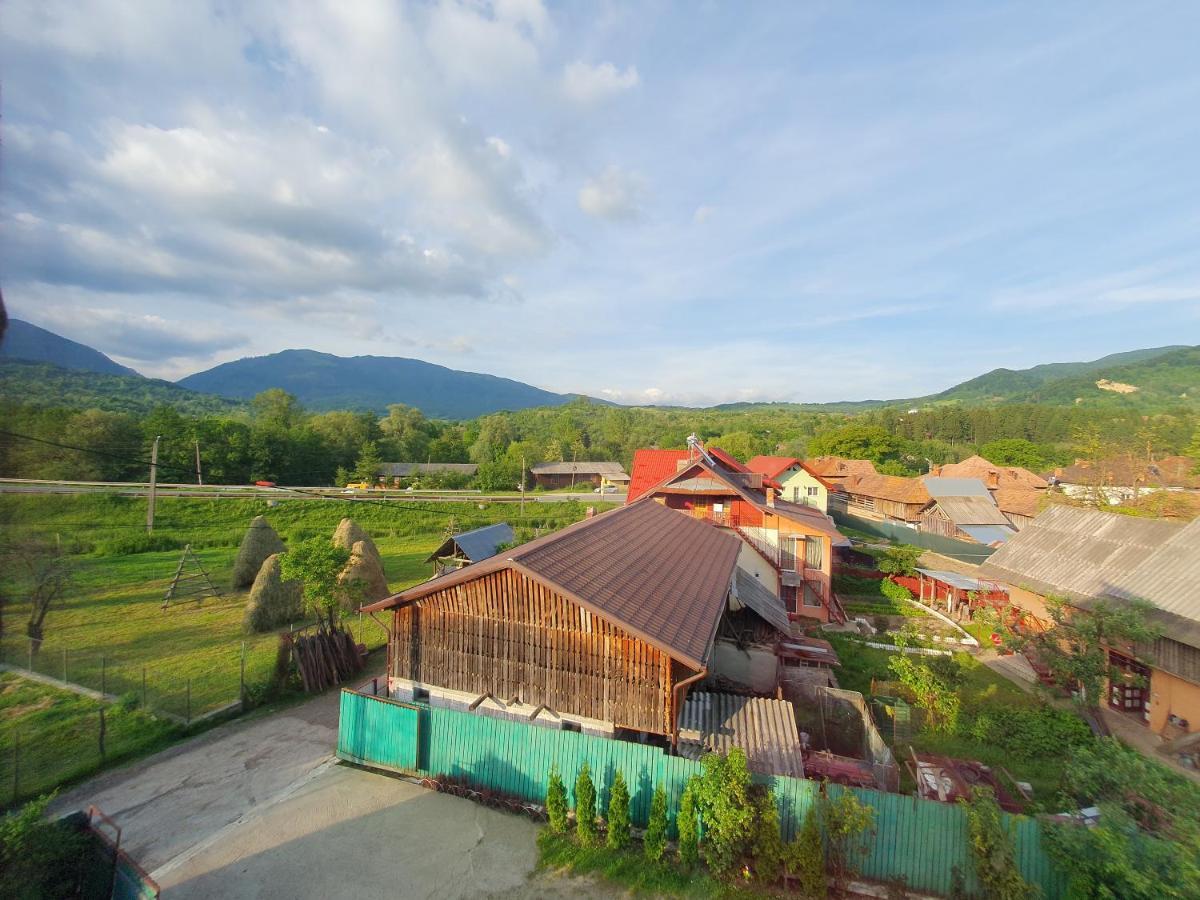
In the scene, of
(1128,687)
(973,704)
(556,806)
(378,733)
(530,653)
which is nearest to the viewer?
(556,806)

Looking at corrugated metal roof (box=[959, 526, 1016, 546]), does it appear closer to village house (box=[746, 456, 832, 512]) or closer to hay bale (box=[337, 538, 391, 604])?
village house (box=[746, 456, 832, 512])

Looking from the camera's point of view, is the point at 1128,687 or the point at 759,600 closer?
the point at 1128,687

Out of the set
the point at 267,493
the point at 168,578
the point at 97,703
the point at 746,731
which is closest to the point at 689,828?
the point at 746,731

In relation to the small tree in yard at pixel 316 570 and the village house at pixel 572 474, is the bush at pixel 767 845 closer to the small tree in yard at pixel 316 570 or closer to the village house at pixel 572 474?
the small tree in yard at pixel 316 570

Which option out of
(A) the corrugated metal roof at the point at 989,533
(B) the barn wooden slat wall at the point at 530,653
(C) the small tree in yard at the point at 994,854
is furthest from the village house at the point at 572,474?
(C) the small tree in yard at the point at 994,854

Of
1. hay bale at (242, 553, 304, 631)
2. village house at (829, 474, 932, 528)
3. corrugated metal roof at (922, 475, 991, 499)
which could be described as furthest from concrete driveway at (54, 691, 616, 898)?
corrugated metal roof at (922, 475, 991, 499)

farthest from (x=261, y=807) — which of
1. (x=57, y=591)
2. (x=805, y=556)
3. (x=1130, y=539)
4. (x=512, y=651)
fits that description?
(x=1130, y=539)

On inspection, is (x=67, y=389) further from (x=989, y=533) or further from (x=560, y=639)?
(x=989, y=533)
